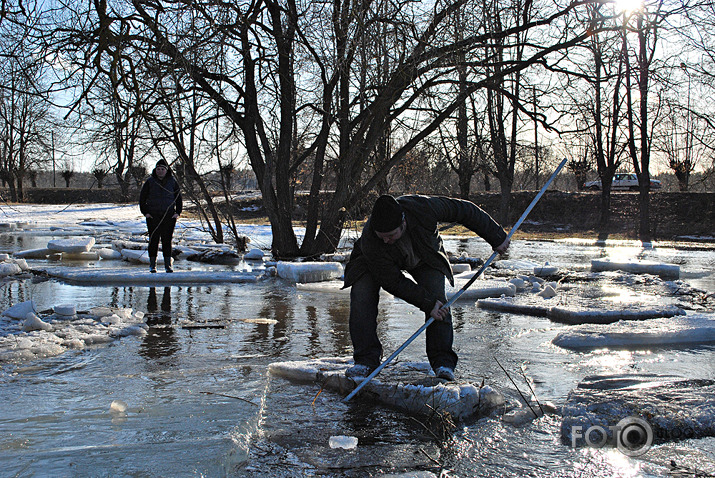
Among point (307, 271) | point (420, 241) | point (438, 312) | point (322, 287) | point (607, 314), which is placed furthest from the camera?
point (307, 271)

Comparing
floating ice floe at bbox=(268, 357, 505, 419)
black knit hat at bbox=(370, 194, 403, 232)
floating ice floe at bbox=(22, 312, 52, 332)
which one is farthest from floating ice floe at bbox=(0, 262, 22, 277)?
black knit hat at bbox=(370, 194, 403, 232)

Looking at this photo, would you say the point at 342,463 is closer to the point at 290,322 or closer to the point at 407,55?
the point at 290,322

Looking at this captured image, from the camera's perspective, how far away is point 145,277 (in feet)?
27.3

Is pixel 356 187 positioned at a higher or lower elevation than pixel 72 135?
lower

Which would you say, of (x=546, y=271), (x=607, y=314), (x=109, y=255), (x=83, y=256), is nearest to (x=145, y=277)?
(x=109, y=255)

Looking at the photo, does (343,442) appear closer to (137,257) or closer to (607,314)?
(607,314)

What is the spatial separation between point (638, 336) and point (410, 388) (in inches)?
95.8

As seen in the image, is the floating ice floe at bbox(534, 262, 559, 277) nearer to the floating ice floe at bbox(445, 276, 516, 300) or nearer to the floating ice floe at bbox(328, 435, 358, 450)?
the floating ice floe at bbox(445, 276, 516, 300)

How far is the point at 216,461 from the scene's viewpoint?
267 cm

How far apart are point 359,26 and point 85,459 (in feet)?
22.5

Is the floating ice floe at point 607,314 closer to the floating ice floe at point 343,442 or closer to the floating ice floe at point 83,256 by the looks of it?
the floating ice floe at point 343,442

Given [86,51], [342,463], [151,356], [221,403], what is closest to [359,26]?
[86,51]

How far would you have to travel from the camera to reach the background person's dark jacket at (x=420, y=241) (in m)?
3.71

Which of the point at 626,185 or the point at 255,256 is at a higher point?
the point at 626,185
